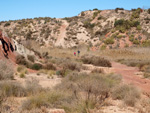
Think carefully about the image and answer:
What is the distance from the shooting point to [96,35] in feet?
187

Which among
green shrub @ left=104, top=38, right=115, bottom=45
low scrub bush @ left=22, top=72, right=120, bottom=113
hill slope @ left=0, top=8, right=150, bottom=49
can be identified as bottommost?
low scrub bush @ left=22, top=72, right=120, bottom=113

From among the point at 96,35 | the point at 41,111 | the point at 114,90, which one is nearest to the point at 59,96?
the point at 41,111

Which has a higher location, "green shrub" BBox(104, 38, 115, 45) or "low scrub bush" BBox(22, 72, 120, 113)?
"green shrub" BBox(104, 38, 115, 45)

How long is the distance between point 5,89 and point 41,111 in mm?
2418

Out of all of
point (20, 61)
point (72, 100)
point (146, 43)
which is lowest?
point (72, 100)

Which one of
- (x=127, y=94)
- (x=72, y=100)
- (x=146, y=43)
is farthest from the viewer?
(x=146, y=43)

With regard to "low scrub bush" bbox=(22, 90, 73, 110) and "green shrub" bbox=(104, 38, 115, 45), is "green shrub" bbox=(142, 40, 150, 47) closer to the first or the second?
"green shrub" bbox=(104, 38, 115, 45)

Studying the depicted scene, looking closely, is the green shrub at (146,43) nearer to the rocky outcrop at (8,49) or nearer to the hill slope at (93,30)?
the hill slope at (93,30)

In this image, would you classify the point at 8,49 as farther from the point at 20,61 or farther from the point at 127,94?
the point at 127,94

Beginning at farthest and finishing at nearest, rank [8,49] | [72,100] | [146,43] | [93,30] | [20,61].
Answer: [93,30], [146,43], [20,61], [8,49], [72,100]

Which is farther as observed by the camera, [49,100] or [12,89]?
[12,89]

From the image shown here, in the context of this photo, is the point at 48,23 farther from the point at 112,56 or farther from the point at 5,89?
the point at 5,89

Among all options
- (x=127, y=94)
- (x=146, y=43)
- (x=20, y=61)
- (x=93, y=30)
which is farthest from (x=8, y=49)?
(x=93, y=30)

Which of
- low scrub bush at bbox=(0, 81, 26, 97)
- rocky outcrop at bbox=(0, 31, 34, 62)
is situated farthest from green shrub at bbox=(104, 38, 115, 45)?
low scrub bush at bbox=(0, 81, 26, 97)
